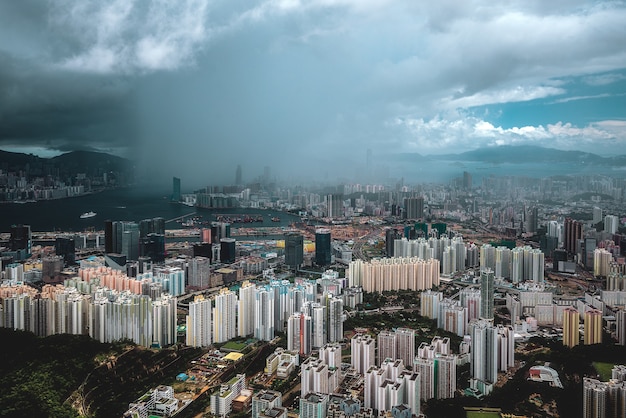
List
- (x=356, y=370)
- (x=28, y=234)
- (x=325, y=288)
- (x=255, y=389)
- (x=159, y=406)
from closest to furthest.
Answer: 1. (x=159, y=406)
2. (x=255, y=389)
3. (x=356, y=370)
4. (x=325, y=288)
5. (x=28, y=234)

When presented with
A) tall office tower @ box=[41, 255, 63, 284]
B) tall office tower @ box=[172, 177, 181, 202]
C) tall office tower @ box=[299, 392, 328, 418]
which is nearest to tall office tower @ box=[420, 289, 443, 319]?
tall office tower @ box=[299, 392, 328, 418]

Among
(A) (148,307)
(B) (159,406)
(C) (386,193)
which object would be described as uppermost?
(C) (386,193)

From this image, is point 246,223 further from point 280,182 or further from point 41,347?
point 41,347

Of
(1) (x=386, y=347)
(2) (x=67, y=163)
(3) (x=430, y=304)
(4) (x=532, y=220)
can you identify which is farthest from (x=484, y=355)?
(2) (x=67, y=163)

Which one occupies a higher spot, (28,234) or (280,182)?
(280,182)

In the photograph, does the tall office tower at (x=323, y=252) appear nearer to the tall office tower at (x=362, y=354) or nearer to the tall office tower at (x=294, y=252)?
the tall office tower at (x=294, y=252)

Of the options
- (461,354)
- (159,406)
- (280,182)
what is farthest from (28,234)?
(280,182)

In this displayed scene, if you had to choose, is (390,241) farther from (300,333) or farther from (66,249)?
(66,249)
